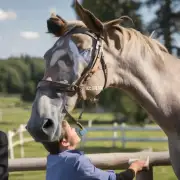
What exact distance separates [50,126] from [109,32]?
2.42ft

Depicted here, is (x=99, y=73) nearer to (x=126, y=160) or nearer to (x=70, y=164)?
(x=70, y=164)

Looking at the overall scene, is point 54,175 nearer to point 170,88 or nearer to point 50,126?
point 50,126

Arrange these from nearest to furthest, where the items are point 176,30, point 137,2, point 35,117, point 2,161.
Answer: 1. point 35,117
2. point 2,161
3. point 176,30
4. point 137,2

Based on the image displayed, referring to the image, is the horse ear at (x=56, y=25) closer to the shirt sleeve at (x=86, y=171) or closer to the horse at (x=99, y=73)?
the horse at (x=99, y=73)

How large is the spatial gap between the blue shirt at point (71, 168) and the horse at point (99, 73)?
96 mm

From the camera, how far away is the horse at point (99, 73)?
2.27m

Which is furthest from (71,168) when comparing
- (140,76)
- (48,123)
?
(140,76)

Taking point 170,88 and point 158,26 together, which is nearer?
point 170,88

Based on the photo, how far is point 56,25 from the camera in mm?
2475

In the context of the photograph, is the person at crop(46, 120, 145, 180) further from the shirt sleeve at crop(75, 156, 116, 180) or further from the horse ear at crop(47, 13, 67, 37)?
the horse ear at crop(47, 13, 67, 37)

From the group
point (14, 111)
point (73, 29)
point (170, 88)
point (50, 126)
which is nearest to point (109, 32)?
point (73, 29)

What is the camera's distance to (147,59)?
2.60m

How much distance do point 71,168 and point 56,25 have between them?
0.87 m

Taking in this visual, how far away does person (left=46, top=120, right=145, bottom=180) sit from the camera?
2.34m
